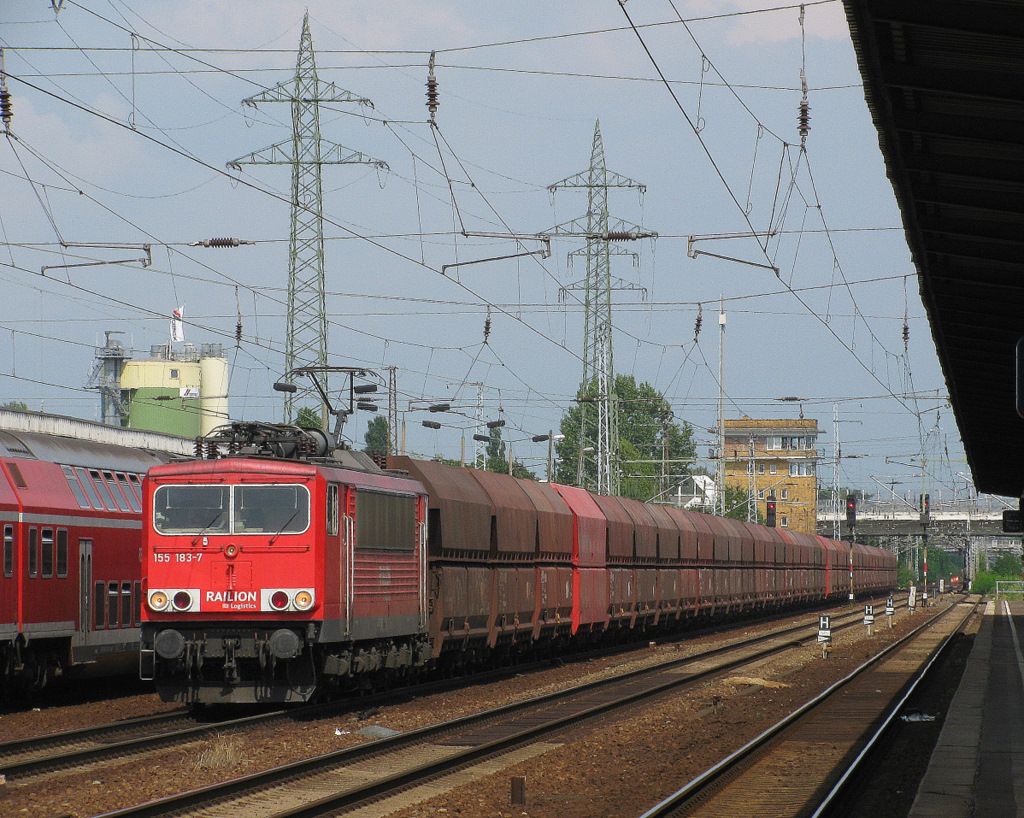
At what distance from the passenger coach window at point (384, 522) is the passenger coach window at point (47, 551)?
442 centimetres

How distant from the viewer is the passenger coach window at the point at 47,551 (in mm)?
19234

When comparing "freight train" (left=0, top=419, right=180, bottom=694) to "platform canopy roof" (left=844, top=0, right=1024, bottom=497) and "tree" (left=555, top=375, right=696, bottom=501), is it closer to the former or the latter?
"platform canopy roof" (left=844, top=0, right=1024, bottom=497)

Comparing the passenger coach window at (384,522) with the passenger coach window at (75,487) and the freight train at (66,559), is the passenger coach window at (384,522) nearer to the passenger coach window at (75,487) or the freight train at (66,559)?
the freight train at (66,559)

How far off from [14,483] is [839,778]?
11.5 m

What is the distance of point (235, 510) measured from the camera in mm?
17844

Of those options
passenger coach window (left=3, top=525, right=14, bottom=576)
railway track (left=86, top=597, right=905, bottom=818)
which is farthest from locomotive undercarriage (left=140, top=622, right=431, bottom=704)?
passenger coach window (left=3, top=525, right=14, bottom=576)

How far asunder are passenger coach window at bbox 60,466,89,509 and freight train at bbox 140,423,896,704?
2.37m

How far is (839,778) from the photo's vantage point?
45.8 feet

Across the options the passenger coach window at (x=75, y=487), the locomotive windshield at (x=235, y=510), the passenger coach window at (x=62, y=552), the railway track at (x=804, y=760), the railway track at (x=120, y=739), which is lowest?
the railway track at (x=804, y=760)

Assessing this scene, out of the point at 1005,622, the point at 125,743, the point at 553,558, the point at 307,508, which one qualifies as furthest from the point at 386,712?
the point at 1005,622

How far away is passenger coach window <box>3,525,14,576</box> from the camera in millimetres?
18250

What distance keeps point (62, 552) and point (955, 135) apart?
14.3m

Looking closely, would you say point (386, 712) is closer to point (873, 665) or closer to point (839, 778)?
point (839, 778)

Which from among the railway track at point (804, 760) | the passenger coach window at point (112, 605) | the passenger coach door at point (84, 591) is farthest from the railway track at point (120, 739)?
the railway track at point (804, 760)
